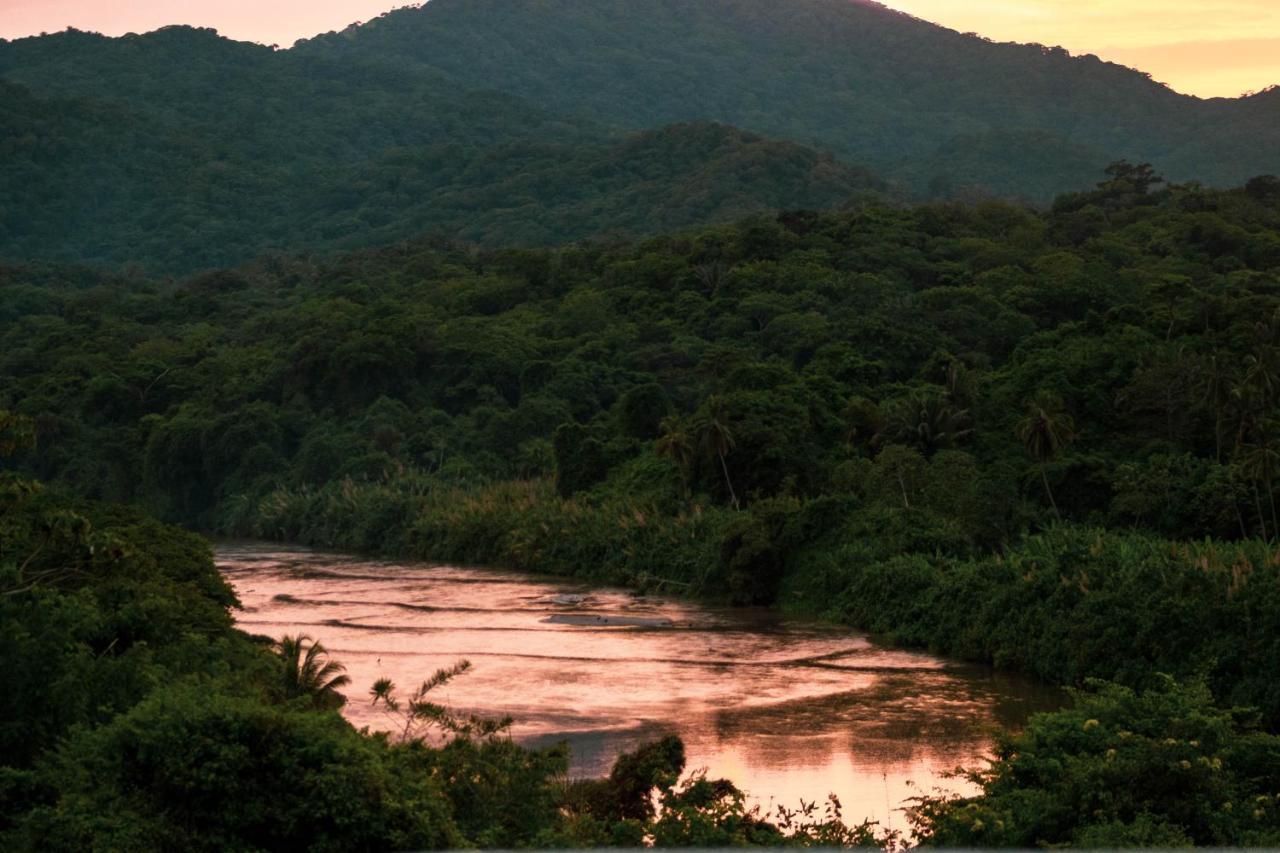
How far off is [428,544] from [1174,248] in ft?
141

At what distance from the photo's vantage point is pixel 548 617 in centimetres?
4872

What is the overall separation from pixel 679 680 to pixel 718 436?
18.2 meters

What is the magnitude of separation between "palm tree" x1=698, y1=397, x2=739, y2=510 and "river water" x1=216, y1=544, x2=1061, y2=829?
572 centimetres

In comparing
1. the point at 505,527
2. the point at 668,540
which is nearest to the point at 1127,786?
the point at 668,540

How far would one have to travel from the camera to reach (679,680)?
→ 38.8 meters

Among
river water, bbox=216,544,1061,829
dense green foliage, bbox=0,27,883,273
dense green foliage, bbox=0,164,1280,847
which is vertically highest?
dense green foliage, bbox=0,27,883,273

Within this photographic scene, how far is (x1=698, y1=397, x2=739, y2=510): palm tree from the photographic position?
56.0 meters

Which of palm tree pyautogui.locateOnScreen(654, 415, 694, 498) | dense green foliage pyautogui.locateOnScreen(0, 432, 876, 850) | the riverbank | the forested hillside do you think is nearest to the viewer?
dense green foliage pyautogui.locateOnScreen(0, 432, 876, 850)

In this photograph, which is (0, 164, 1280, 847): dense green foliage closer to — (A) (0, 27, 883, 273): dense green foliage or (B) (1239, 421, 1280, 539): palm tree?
(B) (1239, 421, 1280, 539): palm tree

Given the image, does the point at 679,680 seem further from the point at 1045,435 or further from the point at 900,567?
the point at 1045,435

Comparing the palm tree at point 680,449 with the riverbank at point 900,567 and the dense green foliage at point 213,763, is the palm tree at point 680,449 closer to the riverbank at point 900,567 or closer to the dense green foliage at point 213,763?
the riverbank at point 900,567

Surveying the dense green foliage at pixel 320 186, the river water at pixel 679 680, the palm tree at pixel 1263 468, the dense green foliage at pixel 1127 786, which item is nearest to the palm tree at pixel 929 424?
the river water at pixel 679 680

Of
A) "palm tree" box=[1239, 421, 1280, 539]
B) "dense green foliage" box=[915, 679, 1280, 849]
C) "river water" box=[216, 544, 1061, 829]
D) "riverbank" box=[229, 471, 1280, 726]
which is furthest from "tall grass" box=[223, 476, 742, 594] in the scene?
"dense green foliage" box=[915, 679, 1280, 849]

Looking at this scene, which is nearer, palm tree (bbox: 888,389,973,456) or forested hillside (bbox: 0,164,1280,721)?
forested hillside (bbox: 0,164,1280,721)
